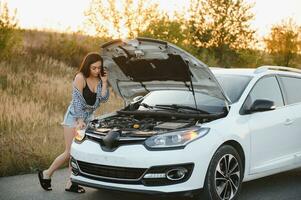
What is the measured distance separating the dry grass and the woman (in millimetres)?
1731

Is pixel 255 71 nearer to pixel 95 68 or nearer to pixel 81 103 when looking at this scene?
pixel 95 68

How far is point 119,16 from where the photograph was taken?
33938 mm

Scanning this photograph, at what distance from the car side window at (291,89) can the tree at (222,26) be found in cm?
3772

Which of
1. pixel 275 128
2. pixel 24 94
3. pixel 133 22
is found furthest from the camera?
pixel 133 22

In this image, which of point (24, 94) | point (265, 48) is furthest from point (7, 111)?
point (265, 48)

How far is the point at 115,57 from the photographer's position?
22.7ft

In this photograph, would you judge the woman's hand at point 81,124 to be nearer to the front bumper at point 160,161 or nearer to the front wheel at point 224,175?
the front bumper at point 160,161

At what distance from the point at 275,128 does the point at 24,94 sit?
1708cm

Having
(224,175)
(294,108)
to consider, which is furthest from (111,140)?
(294,108)

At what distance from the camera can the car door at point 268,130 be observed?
21.0ft

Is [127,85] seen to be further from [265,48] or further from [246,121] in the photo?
[265,48]

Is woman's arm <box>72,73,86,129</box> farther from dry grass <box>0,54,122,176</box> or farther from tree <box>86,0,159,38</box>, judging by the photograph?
tree <box>86,0,159,38</box>

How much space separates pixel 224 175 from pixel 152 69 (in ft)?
5.68

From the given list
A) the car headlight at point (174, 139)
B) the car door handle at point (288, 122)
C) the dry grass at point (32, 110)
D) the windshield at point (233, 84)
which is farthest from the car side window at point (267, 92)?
the dry grass at point (32, 110)
